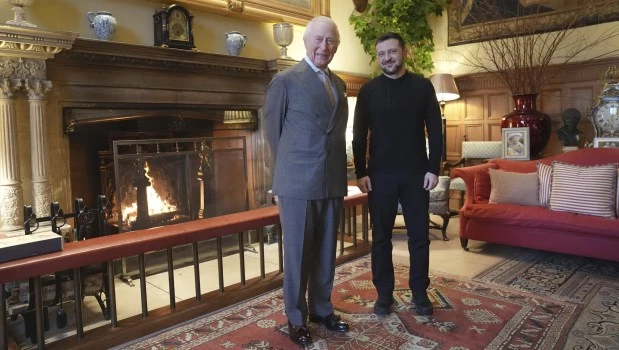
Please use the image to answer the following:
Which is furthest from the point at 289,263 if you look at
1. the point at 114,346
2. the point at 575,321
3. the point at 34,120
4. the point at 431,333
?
the point at 34,120

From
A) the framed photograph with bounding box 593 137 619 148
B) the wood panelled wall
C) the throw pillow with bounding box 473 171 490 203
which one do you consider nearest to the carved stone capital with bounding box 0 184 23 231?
the throw pillow with bounding box 473 171 490 203

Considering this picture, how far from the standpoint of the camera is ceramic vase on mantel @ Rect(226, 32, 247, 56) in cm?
361

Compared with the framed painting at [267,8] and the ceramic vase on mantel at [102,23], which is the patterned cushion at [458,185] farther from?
the ceramic vase on mantel at [102,23]

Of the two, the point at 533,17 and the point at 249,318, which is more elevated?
the point at 533,17

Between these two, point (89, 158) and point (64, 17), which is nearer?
point (64, 17)

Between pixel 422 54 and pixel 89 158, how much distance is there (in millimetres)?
3612

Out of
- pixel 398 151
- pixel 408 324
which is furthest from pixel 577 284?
pixel 398 151

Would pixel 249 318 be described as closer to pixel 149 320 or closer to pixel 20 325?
pixel 149 320

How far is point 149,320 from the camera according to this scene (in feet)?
6.90

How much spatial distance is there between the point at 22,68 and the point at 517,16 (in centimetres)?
391

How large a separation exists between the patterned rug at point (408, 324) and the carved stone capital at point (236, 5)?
2272mm

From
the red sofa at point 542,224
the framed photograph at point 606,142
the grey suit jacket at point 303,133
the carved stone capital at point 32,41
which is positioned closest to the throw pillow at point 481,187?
the red sofa at point 542,224

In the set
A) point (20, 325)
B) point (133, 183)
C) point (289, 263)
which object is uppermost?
point (133, 183)

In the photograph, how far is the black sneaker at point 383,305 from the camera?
2168 millimetres
